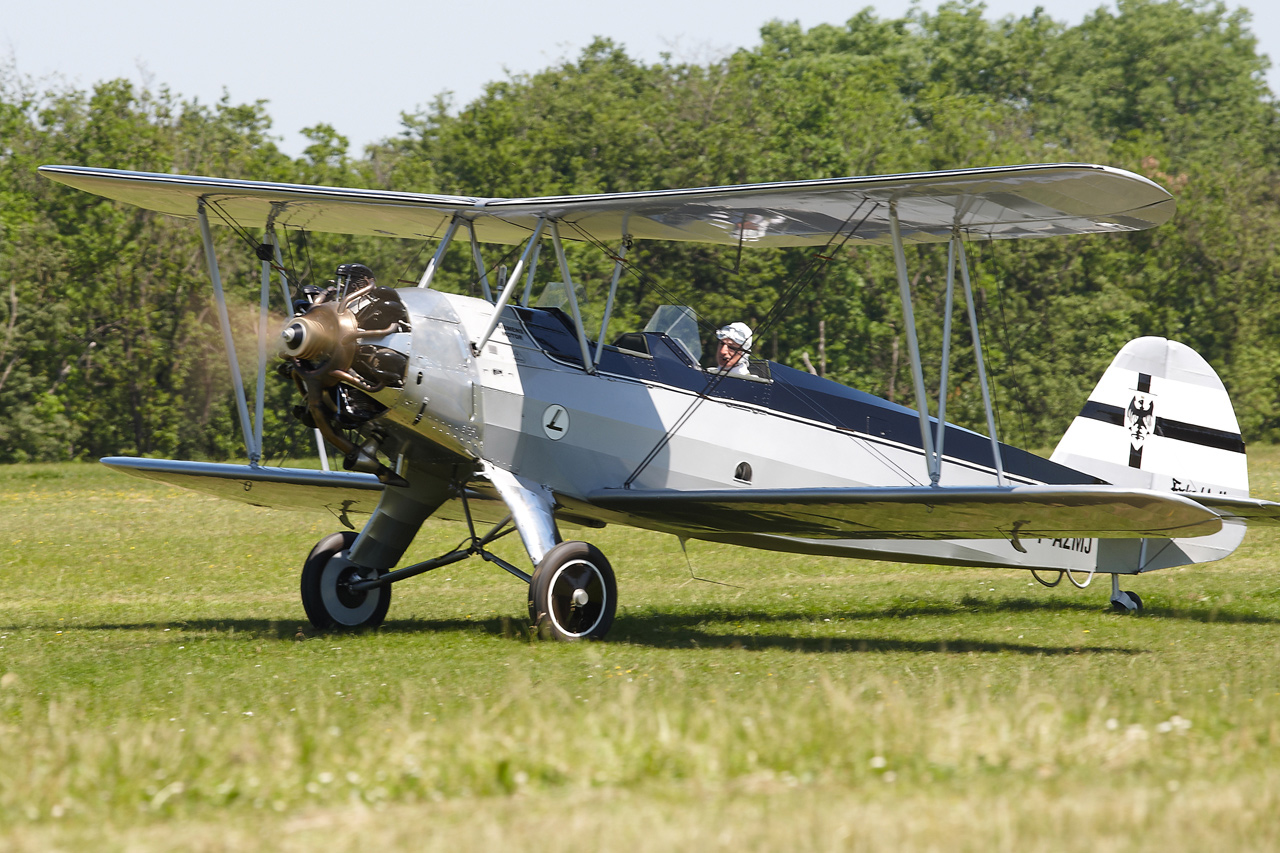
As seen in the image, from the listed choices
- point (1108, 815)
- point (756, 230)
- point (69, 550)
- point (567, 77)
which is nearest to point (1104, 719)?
point (1108, 815)

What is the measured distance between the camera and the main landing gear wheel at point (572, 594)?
33.0 feet

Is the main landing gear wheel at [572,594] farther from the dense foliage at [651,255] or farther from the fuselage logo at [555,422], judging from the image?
the dense foliage at [651,255]

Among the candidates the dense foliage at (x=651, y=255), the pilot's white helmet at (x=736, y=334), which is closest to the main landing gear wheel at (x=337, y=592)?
the pilot's white helmet at (x=736, y=334)

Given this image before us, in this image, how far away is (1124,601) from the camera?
13133mm

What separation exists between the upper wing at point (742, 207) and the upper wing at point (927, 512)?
2.13 m

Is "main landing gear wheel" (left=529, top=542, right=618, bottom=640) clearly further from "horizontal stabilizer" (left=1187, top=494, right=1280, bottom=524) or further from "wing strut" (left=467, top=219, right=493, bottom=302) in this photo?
"horizontal stabilizer" (left=1187, top=494, right=1280, bottom=524)

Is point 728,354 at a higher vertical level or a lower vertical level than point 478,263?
lower

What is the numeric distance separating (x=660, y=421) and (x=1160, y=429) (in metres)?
5.62

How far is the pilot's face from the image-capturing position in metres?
11.7

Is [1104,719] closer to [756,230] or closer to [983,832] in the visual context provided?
[983,832]

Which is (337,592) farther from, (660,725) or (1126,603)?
(1126,603)

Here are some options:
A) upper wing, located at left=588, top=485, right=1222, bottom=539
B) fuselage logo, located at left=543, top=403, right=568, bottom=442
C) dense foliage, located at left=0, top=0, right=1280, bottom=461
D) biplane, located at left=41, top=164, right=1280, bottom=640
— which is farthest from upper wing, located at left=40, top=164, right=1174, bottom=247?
dense foliage, located at left=0, top=0, right=1280, bottom=461

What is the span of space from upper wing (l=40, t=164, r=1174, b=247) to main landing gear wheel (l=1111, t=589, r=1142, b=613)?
394 cm

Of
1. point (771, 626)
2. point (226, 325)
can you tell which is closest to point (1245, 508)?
point (771, 626)
